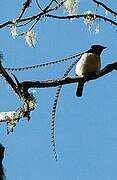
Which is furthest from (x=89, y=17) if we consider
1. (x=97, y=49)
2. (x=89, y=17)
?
(x=97, y=49)

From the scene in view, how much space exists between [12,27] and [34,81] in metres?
0.78

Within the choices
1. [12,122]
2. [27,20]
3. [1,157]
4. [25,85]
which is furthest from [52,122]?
[1,157]

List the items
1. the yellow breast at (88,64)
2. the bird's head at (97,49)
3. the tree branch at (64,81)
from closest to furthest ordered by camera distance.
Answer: the tree branch at (64,81)
the yellow breast at (88,64)
the bird's head at (97,49)

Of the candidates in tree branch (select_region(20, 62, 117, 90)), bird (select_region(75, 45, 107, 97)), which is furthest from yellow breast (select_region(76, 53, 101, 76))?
Result: tree branch (select_region(20, 62, 117, 90))

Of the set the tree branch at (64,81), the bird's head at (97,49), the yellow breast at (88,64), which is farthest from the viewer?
the bird's head at (97,49)

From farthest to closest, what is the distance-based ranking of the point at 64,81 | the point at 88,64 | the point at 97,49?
the point at 97,49 < the point at 88,64 < the point at 64,81

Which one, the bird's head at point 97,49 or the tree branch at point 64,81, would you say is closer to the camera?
the tree branch at point 64,81

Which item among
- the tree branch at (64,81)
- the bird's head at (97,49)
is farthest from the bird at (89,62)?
the tree branch at (64,81)

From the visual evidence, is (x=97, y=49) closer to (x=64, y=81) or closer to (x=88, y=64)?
(x=88, y=64)

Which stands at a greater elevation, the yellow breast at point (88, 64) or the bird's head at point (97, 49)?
the bird's head at point (97, 49)

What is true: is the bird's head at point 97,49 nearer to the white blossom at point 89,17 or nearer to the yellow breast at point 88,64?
the yellow breast at point 88,64

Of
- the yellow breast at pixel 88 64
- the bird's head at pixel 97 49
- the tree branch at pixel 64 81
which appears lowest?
the tree branch at pixel 64 81

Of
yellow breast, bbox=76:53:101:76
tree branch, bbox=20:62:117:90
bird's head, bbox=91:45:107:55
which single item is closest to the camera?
tree branch, bbox=20:62:117:90

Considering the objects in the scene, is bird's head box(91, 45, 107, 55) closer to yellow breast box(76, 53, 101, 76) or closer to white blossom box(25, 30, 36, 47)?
yellow breast box(76, 53, 101, 76)
